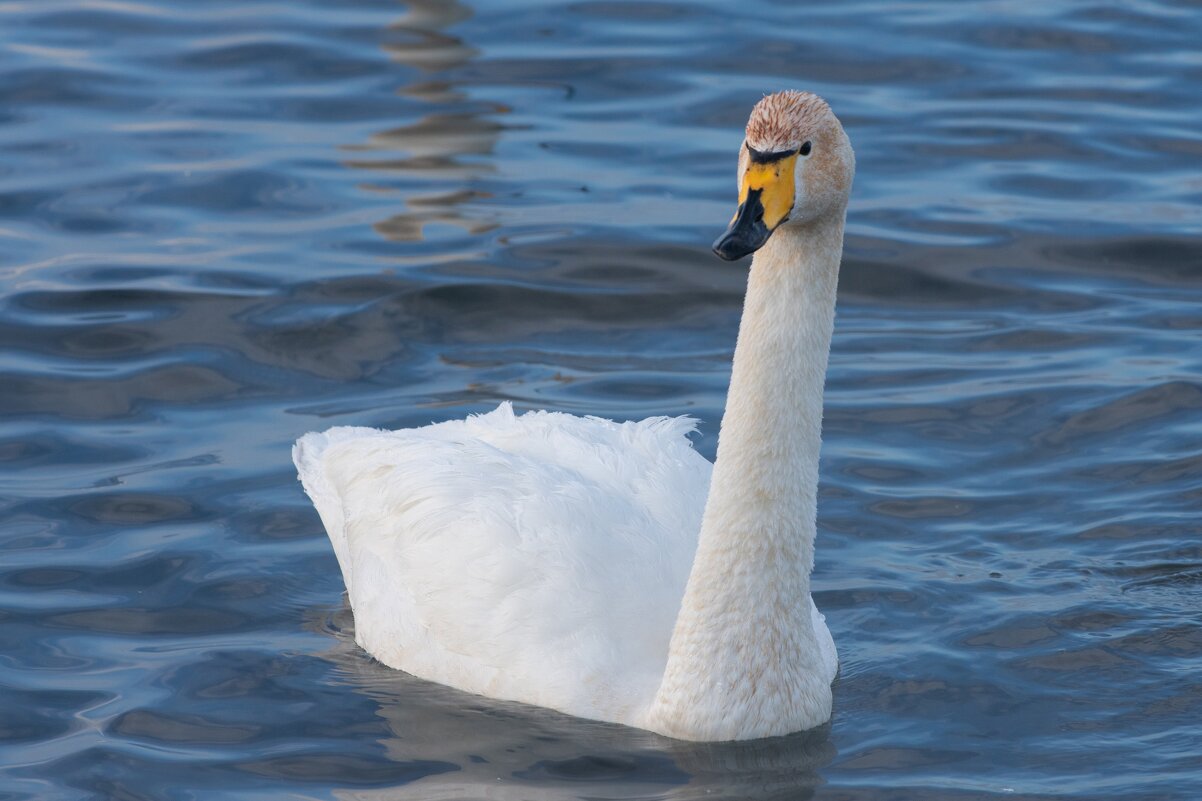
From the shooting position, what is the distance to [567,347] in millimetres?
11156

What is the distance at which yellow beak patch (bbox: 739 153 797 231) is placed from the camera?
5887mm

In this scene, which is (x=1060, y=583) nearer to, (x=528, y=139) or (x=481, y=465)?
(x=481, y=465)

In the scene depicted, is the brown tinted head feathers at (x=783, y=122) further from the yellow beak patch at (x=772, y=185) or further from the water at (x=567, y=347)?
the water at (x=567, y=347)

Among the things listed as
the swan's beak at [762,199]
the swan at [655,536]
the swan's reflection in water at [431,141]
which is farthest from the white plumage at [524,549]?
the swan's reflection in water at [431,141]

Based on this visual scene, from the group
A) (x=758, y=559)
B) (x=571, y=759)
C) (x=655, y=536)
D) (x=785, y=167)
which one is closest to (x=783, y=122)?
(x=785, y=167)

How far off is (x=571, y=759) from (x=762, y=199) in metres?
2.05

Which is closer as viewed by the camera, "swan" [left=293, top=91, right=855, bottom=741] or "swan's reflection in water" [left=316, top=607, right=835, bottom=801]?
"swan" [left=293, top=91, right=855, bottom=741]

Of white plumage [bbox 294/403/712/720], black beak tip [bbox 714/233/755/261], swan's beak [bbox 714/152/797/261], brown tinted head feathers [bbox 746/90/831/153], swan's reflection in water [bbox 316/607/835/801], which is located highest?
brown tinted head feathers [bbox 746/90/831/153]

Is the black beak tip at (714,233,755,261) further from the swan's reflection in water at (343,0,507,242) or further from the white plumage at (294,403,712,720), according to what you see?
the swan's reflection in water at (343,0,507,242)

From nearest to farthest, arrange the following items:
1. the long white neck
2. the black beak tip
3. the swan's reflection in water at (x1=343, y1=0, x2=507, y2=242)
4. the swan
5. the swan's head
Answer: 1. the black beak tip
2. the swan's head
3. the swan
4. the long white neck
5. the swan's reflection in water at (x1=343, y1=0, x2=507, y2=242)

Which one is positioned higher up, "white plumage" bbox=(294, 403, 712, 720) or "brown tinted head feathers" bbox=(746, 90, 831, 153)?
"brown tinted head feathers" bbox=(746, 90, 831, 153)

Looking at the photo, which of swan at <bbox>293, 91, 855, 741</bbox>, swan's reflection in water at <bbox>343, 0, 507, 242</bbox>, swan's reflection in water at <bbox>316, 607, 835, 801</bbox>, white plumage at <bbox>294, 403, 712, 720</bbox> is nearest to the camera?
swan at <bbox>293, 91, 855, 741</bbox>

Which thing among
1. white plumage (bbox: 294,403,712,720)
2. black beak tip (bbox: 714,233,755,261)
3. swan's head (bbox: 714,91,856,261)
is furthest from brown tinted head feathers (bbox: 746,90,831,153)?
white plumage (bbox: 294,403,712,720)

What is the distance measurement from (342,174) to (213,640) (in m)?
6.62
